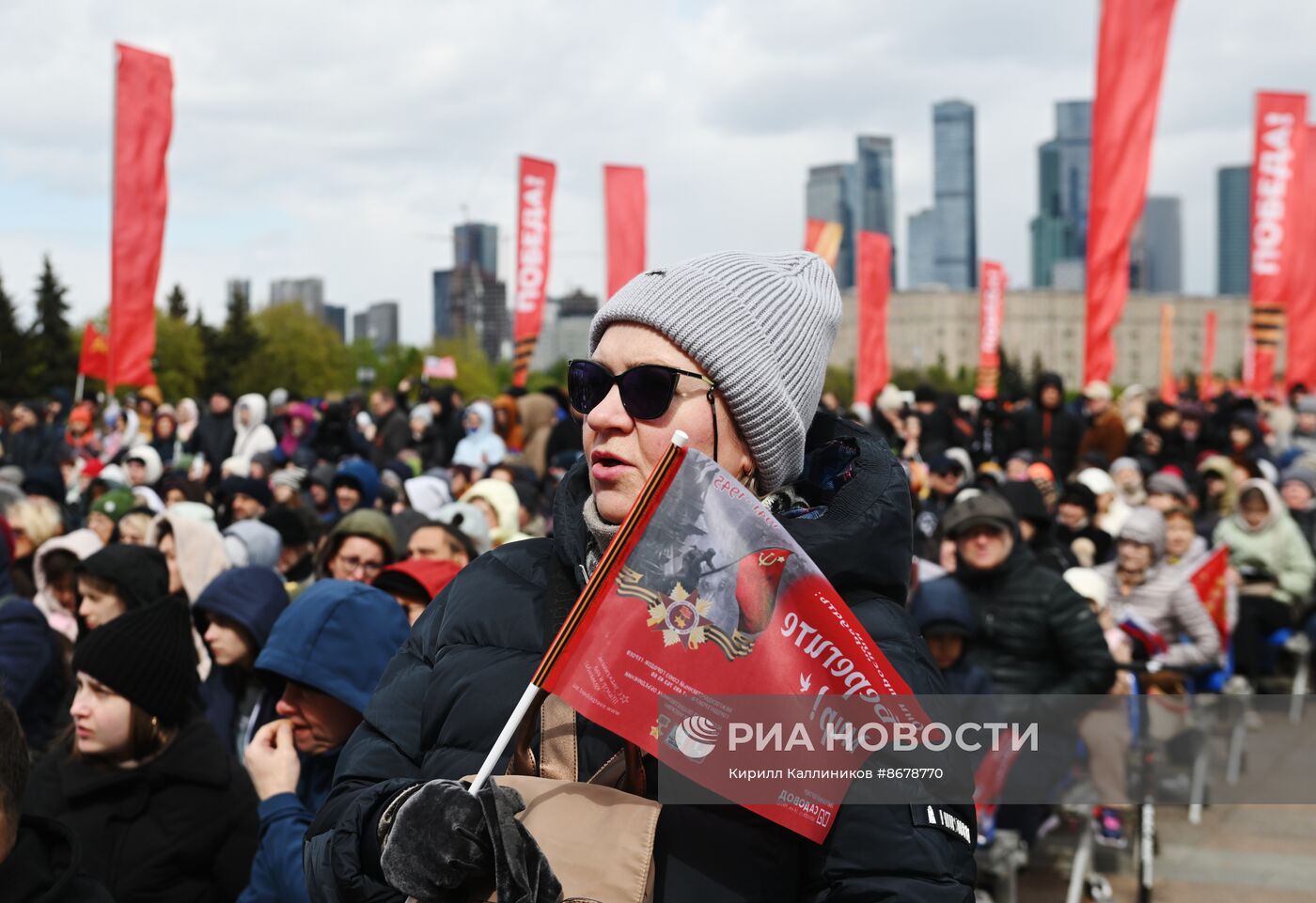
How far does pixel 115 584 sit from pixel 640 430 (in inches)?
153

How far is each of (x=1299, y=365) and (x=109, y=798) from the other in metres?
17.8

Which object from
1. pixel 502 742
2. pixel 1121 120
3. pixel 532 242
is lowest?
pixel 502 742

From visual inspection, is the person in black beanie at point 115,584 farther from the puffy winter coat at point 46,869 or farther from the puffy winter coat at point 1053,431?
the puffy winter coat at point 1053,431

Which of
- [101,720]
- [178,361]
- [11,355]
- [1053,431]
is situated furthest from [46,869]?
[178,361]

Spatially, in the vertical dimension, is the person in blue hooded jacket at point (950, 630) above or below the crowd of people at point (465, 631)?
below

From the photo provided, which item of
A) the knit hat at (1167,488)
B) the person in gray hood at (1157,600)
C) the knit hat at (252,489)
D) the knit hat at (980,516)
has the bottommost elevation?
the person in gray hood at (1157,600)

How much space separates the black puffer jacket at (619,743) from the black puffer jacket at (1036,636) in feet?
13.3

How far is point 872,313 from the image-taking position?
78.1ft

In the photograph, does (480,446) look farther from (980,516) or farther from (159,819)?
(159,819)

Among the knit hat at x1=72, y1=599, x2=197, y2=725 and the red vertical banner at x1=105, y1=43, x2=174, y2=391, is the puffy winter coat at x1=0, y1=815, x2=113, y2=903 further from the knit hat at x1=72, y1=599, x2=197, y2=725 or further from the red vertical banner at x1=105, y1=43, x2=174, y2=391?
the red vertical banner at x1=105, y1=43, x2=174, y2=391

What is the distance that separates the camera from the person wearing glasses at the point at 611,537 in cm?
163

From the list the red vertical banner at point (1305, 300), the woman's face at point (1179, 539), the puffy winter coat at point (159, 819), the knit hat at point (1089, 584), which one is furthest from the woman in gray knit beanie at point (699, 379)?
the red vertical banner at point (1305, 300)

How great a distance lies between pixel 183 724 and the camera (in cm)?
356

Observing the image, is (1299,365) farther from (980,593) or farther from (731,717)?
(731,717)
